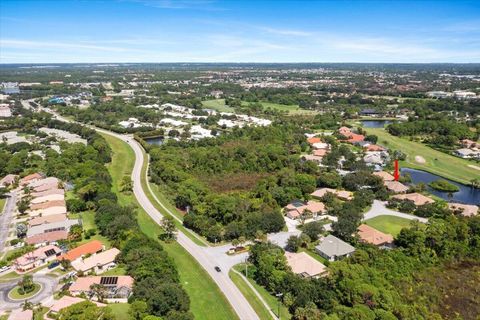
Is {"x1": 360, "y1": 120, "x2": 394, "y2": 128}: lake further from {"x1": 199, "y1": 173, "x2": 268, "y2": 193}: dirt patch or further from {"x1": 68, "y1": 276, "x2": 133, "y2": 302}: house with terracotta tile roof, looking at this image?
{"x1": 68, "y1": 276, "x2": 133, "y2": 302}: house with terracotta tile roof

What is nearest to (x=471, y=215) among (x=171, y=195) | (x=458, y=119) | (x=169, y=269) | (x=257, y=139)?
(x=169, y=269)

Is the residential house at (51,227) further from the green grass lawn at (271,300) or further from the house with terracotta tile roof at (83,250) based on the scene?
the green grass lawn at (271,300)

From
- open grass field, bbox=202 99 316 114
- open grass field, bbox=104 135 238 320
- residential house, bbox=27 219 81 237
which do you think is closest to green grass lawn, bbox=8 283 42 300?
residential house, bbox=27 219 81 237

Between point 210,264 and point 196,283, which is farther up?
point 210,264

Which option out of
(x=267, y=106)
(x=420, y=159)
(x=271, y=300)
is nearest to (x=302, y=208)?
(x=271, y=300)

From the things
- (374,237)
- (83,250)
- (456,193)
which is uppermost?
(374,237)

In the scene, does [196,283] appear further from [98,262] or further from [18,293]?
[18,293]

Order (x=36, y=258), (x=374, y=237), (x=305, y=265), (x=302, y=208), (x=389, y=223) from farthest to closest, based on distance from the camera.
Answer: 1. (x=302, y=208)
2. (x=389, y=223)
3. (x=374, y=237)
4. (x=36, y=258)
5. (x=305, y=265)
